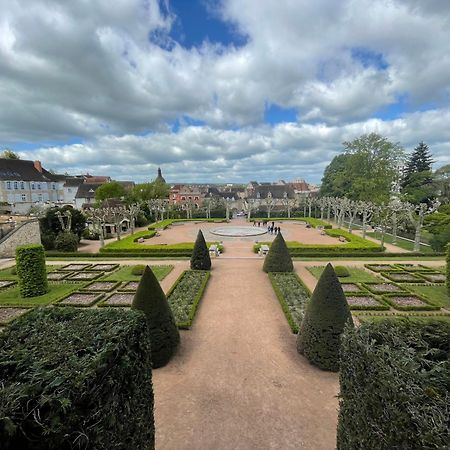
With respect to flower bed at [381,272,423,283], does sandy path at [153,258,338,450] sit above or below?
below

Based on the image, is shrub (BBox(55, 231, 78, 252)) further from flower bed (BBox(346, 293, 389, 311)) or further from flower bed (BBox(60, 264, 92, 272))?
flower bed (BBox(346, 293, 389, 311))

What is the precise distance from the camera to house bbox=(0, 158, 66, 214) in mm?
48844

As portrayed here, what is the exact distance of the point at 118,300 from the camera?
1554cm

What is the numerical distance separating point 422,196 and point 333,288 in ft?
151

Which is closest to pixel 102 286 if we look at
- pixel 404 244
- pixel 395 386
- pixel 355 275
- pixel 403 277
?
pixel 355 275

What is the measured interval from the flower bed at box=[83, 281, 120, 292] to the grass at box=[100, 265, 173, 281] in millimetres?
655

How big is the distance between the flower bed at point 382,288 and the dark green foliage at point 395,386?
481 inches

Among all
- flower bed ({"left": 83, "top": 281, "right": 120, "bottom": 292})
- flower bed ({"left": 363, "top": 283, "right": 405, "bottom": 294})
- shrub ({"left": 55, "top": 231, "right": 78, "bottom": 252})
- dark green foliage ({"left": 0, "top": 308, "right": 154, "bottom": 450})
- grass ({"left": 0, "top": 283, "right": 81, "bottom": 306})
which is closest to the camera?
dark green foliage ({"left": 0, "top": 308, "right": 154, "bottom": 450})

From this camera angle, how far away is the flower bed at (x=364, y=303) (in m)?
13.8

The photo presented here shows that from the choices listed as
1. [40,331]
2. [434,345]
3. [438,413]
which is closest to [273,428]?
[434,345]

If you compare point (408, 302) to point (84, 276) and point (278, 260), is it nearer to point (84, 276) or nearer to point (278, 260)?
point (278, 260)

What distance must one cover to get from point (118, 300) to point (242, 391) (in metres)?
9.87

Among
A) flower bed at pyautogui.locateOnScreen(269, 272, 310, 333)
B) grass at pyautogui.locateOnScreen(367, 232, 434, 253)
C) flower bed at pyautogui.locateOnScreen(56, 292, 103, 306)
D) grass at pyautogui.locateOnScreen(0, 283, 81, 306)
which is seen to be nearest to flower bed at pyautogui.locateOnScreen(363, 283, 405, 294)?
flower bed at pyautogui.locateOnScreen(269, 272, 310, 333)

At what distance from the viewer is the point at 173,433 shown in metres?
6.82
